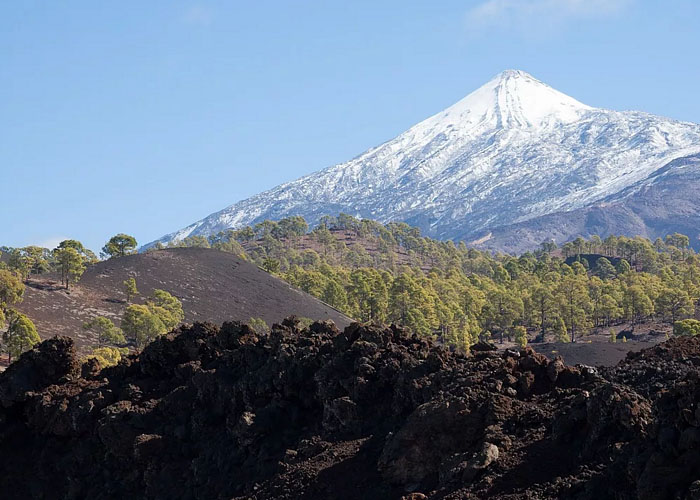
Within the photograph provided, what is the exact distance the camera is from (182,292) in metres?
101

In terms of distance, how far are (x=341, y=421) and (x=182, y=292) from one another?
269 feet

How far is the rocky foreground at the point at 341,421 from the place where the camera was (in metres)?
16.1

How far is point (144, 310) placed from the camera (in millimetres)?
74875

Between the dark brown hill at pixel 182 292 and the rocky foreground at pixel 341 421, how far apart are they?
4884 centimetres

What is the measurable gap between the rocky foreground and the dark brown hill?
160 ft

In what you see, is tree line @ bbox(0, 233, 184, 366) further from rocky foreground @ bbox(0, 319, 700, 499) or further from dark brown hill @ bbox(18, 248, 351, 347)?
rocky foreground @ bbox(0, 319, 700, 499)

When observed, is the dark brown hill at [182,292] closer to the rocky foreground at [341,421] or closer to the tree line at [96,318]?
the tree line at [96,318]

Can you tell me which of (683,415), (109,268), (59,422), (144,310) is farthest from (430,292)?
(683,415)

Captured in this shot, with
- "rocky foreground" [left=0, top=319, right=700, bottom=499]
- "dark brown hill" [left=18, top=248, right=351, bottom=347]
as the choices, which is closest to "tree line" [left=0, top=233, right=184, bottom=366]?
"dark brown hill" [left=18, top=248, right=351, bottom=347]

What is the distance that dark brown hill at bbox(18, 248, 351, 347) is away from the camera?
80.9m

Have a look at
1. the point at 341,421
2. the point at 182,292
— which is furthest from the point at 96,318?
the point at 341,421

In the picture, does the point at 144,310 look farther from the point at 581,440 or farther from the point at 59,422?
the point at 581,440

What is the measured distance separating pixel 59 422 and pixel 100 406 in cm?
137

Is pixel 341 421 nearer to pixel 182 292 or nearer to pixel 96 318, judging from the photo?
pixel 96 318
